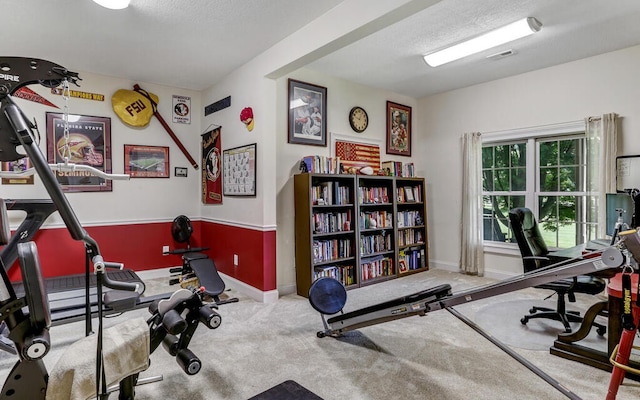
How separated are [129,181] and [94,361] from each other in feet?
11.3

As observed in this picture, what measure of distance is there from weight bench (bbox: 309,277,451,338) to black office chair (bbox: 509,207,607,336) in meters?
1.29

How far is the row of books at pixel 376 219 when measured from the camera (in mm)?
4477

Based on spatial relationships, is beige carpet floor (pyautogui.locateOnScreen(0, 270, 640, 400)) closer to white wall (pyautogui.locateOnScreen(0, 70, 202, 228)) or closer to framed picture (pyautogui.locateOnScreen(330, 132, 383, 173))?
white wall (pyautogui.locateOnScreen(0, 70, 202, 228))

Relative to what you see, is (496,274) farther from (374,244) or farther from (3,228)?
(3,228)

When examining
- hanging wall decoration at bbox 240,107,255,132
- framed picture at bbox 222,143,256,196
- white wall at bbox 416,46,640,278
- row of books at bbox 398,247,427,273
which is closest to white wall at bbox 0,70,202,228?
framed picture at bbox 222,143,256,196

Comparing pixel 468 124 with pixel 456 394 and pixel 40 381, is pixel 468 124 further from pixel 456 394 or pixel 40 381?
pixel 40 381

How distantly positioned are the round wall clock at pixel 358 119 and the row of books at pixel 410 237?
1.58m

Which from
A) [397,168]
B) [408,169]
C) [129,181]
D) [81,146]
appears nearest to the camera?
[81,146]

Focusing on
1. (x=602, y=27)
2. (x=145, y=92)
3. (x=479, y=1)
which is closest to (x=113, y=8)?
(x=145, y=92)

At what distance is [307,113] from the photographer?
4.23 m

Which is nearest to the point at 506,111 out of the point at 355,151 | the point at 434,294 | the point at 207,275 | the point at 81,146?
the point at 355,151

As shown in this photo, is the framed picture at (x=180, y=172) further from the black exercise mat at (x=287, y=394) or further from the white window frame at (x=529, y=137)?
the white window frame at (x=529, y=137)

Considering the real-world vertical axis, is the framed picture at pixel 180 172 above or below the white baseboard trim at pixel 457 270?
above

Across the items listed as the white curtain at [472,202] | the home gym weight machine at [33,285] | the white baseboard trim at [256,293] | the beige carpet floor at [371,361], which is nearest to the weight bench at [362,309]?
the beige carpet floor at [371,361]
